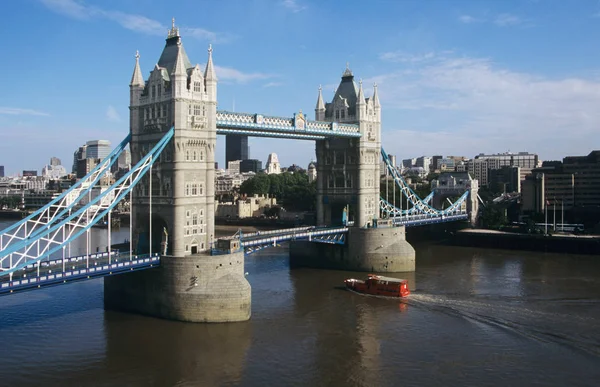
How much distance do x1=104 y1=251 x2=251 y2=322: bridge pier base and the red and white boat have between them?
49.7ft

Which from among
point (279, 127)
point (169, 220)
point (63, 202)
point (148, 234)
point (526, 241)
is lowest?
point (526, 241)

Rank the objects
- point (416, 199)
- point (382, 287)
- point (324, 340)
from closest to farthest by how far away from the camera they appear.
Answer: point (324, 340), point (382, 287), point (416, 199)

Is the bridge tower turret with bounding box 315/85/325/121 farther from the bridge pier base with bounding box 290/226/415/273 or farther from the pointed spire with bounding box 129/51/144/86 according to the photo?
the pointed spire with bounding box 129/51/144/86

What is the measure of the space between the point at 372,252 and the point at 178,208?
27.8m

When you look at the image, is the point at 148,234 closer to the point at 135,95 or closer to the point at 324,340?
the point at 135,95

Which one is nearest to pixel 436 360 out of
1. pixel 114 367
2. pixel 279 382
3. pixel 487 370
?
pixel 487 370

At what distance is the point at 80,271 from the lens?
131ft

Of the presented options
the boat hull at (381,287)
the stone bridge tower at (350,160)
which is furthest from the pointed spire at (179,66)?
the stone bridge tower at (350,160)

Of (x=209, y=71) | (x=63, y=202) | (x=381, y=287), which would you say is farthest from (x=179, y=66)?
(x=381, y=287)

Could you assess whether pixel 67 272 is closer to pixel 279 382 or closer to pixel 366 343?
pixel 279 382

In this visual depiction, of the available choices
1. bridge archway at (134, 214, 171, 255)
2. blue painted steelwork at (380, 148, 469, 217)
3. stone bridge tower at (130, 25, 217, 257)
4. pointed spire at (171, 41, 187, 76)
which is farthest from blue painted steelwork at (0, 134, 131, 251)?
blue painted steelwork at (380, 148, 469, 217)

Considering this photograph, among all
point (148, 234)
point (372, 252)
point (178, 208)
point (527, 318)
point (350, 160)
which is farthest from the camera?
point (350, 160)

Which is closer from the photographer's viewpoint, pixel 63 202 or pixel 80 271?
pixel 80 271

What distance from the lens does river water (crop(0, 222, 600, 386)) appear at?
34.5m
